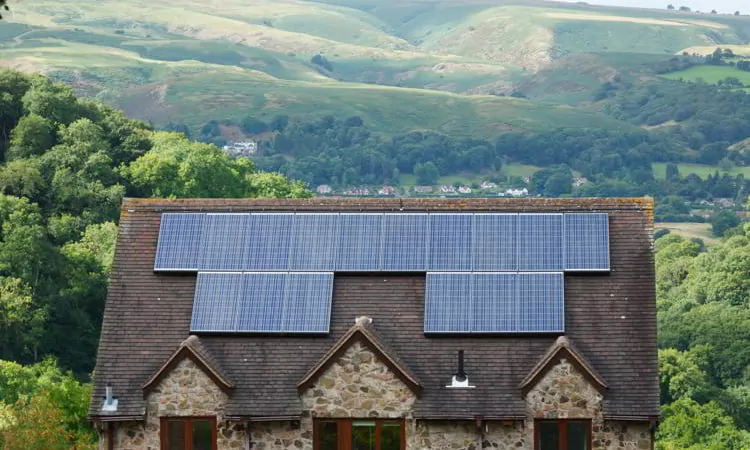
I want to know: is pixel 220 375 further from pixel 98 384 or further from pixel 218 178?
pixel 218 178

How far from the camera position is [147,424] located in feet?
108

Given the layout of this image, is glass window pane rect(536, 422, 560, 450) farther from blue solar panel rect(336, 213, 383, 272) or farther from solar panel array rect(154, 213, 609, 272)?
blue solar panel rect(336, 213, 383, 272)

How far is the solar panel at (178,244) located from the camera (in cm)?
3494

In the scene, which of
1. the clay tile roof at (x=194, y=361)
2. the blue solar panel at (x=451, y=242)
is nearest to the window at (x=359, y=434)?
the clay tile roof at (x=194, y=361)

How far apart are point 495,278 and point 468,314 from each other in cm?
135

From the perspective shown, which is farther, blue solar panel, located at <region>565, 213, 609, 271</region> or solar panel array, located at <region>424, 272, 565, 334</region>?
blue solar panel, located at <region>565, 213, 609, 271</region>

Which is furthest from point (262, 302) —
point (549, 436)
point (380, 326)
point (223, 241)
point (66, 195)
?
point (66, 195)

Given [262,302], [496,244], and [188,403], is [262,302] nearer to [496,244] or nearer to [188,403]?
[188,403]

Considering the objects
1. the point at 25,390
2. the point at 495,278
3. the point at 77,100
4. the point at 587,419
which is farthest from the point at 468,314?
the point at 77,100

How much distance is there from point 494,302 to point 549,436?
3.34 m

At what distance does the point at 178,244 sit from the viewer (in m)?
35.1

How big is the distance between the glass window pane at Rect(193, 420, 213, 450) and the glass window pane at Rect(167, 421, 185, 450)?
0.26m

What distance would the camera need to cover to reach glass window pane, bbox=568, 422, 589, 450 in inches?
1273

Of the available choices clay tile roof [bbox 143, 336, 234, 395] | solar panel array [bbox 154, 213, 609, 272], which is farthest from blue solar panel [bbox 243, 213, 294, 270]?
clay tile roof [bbox 143, 336, 234, 395]
